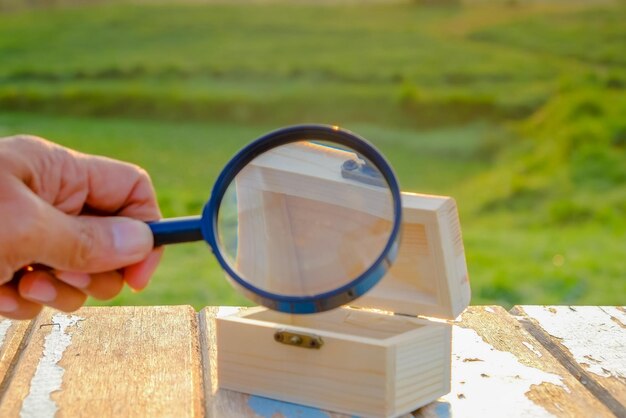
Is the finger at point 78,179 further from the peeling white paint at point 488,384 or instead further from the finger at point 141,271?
the peeling white paint at point 488,384

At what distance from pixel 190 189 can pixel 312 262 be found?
855 cm

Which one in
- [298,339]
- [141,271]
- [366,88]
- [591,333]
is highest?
[141,271]

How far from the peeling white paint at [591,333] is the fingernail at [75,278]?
2.86 feet

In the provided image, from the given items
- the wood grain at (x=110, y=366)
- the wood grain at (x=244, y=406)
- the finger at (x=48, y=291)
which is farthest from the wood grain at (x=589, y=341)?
the finger at (x=48, y=291)

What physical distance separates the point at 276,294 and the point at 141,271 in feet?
0.79

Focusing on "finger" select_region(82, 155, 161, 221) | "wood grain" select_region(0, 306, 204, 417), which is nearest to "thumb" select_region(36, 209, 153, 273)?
"finger" select_region(82, 155, 161, 221)

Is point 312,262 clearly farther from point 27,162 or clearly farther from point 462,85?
point 462,85

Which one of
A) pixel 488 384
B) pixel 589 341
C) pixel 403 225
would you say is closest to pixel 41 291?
pixel 403 225

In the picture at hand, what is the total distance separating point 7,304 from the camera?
1.31m

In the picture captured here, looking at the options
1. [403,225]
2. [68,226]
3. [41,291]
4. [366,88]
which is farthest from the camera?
[366,88]

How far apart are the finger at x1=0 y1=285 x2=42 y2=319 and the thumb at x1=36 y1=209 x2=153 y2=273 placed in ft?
0.46

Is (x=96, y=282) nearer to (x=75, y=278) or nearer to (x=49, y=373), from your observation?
(x=75, y=278)

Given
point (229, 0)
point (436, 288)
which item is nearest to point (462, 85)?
point (229, 0)

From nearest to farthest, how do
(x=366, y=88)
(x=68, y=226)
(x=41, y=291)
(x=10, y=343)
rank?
1. (x=68, y=226)
2. (x=41, y=291)
3. (x=10, y=343)
4. (x=366, y=88)
